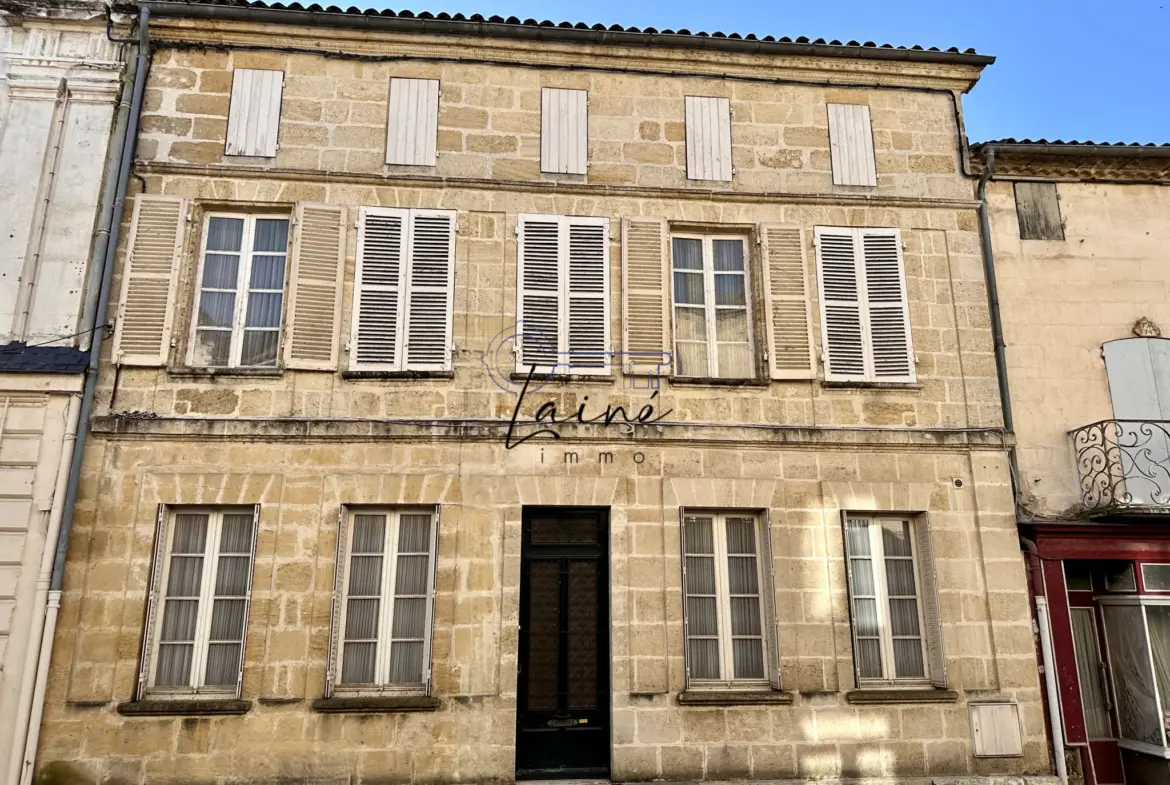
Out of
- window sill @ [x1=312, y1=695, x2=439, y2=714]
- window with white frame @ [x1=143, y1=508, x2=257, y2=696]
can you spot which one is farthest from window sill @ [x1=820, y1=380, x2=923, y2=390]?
window with white frame @ [x1=143, y1=508, x2=257, y2=696]

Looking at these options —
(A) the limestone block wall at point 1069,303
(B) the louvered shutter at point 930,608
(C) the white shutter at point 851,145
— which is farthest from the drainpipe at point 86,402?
(A) the limestone block wall at point 1069,303

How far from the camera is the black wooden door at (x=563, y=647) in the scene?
23.0 feet

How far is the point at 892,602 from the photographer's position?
7.58 m

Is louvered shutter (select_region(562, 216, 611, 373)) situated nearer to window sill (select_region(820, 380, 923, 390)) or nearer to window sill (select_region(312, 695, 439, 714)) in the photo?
window sill (select_region(820, 380, 923, 390))

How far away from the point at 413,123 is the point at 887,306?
523 cm

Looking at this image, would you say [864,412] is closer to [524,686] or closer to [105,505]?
[524,686]

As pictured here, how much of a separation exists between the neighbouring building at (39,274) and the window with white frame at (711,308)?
18.4ft

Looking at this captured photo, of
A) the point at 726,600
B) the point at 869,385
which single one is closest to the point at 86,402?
the point at 726,600

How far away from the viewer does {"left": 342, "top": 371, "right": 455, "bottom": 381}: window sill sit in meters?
7.48

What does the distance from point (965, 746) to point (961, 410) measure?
3139 millimetres

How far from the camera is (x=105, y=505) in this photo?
7012mm

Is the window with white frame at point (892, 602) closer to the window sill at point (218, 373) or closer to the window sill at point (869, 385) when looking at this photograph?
the window sill at point (869, 385)

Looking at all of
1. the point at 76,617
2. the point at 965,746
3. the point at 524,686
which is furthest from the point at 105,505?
the point at 965,746

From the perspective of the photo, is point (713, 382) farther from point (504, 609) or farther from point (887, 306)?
point (504, 609)
